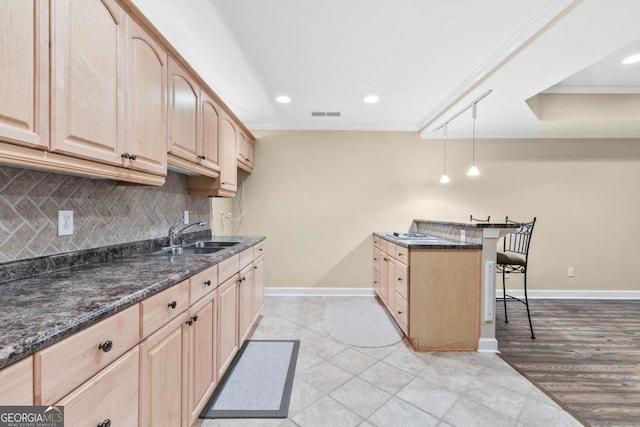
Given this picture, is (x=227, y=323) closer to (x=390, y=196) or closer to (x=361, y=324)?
(x=361, y=324)

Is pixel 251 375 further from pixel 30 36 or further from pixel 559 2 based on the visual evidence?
pixel 559 2

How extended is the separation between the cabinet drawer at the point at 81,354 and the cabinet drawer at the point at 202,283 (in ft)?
1.32

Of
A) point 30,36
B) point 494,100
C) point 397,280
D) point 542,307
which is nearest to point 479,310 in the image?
point 397,280

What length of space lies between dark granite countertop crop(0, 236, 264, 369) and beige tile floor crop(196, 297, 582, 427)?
3.26ft

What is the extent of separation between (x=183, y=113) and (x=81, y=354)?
5.07ft

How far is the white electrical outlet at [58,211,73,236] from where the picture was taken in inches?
50.9

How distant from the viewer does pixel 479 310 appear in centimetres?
230

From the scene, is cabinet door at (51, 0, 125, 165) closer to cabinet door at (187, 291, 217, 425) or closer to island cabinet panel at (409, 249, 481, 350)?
cabinet door at (187, 291, 217, 425)

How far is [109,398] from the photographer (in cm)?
83

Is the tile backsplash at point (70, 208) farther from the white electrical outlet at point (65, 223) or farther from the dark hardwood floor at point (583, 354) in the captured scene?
the dark hardwood floor at point (583, 354)

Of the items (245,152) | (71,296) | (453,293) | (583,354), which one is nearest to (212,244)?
(245,152)

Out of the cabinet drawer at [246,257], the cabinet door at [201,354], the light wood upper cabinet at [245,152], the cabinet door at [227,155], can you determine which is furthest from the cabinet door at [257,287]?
the light wood upper cabinet at [245,152]

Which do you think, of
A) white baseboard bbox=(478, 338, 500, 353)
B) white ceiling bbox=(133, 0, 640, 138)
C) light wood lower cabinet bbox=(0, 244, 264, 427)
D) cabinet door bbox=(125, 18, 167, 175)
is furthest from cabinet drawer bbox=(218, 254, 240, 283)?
white baseboard bbox=(478, 338, 500, 353)

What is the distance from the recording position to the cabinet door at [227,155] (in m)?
2.53
